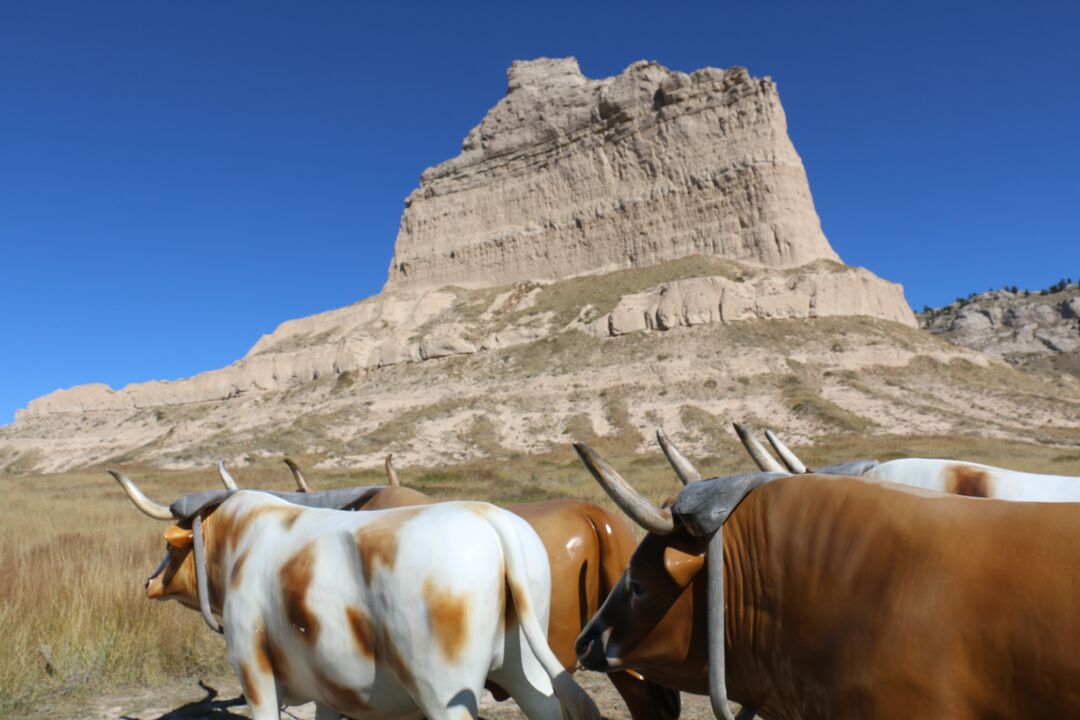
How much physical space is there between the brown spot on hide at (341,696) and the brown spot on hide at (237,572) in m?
0.61

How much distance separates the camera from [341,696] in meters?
2.87

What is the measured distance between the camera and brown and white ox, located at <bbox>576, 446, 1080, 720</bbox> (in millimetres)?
1615

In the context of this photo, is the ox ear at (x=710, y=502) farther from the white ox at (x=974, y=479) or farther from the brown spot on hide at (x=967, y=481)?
the brown spot on hide at (x=967, y=481)

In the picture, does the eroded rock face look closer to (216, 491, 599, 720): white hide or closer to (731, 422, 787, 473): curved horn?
(731, 422, 787, 473): curved horn

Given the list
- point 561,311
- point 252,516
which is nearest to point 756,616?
point 252,516

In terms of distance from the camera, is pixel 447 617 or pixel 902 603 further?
pixel 447 617

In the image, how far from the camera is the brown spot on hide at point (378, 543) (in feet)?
8.96

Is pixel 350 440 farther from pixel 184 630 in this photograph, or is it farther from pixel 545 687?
pixel 545 687

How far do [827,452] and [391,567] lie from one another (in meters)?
28.4

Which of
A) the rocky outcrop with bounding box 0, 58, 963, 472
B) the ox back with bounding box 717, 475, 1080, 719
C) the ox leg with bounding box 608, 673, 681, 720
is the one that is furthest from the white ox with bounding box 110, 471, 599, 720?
the rocky outcrop with bounding box 0, 58, 963, 472

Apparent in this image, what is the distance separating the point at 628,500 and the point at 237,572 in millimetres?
2033

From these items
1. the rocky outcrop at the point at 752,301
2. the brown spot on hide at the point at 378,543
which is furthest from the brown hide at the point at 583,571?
the rocky outcrop at the point at 752,301

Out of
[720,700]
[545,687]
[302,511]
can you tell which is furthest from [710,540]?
[302,511]

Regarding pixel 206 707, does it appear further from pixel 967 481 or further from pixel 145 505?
pixel 967 481
